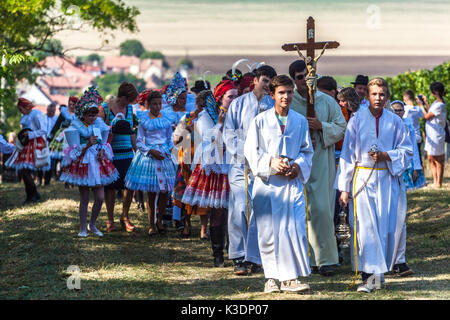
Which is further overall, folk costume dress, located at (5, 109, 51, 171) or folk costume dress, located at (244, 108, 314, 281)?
folk costume dress, located at (5, 109, 51, 171)

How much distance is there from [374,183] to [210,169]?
2.55m

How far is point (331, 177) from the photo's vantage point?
368 inches

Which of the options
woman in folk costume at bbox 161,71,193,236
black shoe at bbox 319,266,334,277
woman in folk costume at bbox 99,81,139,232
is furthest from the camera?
woman in folk costume at bbox 99,81,139,232

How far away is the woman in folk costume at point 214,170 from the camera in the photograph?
1001 cm

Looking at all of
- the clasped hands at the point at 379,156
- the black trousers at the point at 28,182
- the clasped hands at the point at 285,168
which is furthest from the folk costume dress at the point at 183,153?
the black trousers at the point at 28,182

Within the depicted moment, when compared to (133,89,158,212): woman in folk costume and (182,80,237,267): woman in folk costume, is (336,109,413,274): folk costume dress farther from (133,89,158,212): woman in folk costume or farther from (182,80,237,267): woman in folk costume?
(133,89,158,212): woman in folk costume

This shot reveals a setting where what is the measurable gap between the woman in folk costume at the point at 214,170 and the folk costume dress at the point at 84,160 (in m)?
1.69

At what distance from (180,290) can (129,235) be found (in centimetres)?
384

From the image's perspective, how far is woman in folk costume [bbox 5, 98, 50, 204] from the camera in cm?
1595

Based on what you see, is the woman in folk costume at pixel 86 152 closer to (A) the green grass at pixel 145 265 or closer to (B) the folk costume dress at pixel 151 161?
(B) the folk costume dress at pixel 151 161

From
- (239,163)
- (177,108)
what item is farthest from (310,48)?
(177,108)

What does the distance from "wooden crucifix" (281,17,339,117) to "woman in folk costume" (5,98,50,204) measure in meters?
8.16

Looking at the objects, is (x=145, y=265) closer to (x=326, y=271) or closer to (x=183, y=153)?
(x=326, y=271)

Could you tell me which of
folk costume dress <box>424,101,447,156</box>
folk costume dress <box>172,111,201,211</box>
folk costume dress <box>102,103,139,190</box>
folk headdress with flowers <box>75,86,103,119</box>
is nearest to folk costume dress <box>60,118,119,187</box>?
folk headdress with flowers <box>75,86,103,119</box>
